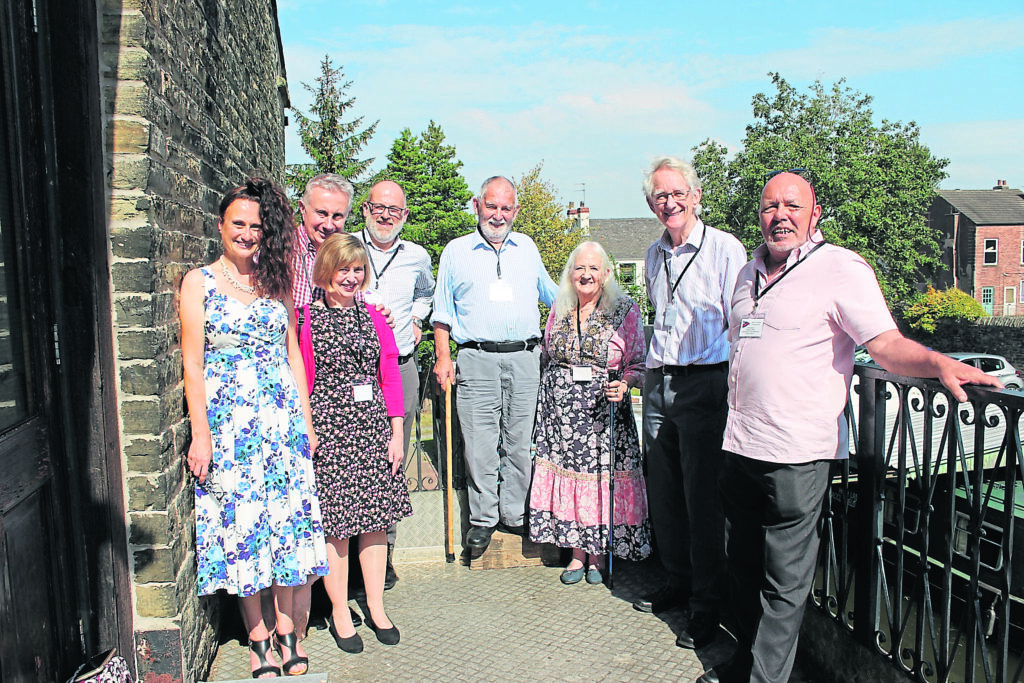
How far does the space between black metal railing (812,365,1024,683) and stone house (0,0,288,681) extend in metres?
2.73

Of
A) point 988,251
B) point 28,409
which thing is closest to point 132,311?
point 28,409

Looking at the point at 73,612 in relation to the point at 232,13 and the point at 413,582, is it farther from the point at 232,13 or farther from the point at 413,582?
the point at 232,13

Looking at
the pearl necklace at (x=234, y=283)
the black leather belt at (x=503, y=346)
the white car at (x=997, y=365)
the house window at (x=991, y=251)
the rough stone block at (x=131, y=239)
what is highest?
the house window at (x=991, y=251)

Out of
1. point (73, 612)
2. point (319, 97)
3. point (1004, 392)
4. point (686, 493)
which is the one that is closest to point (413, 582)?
point (686, 493)

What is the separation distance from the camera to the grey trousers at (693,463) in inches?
138

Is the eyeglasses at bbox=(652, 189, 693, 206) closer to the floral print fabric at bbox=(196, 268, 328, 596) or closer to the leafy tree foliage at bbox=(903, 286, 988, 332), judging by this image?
the floral print fabric at bbox=(196, 268, 328, 596)

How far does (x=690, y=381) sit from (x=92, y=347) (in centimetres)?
254

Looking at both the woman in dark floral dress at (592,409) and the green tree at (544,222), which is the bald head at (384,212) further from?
the green tree at (544,222)

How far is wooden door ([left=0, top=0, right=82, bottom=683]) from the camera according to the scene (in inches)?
87.1

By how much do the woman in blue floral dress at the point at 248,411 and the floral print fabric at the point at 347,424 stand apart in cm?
22

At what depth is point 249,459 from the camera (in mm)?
3043

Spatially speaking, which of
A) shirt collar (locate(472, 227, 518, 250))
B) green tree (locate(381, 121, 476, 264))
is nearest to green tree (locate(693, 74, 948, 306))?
green tree (locate(381, 121, 476, 264))

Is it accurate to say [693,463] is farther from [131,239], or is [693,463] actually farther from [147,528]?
[131,239]

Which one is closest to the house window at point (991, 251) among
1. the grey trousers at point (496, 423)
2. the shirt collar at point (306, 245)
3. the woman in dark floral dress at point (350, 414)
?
the grey trousers at point (496, 423)
